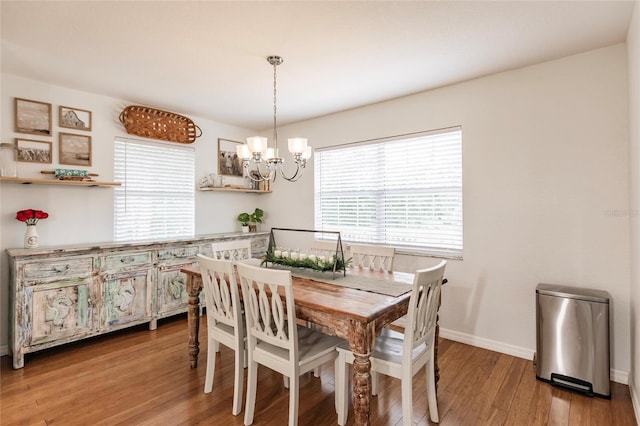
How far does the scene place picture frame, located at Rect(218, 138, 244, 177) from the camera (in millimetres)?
4734

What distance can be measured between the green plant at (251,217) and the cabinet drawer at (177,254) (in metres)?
1.06

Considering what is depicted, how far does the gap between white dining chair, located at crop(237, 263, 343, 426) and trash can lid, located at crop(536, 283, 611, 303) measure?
1.72 meters

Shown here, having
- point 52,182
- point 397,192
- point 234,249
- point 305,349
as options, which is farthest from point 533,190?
point 52,182

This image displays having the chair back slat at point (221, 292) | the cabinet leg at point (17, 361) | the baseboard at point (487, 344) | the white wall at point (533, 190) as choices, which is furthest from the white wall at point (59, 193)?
the baseboard at point (487, 344)

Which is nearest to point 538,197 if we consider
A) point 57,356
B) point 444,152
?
point 444,152

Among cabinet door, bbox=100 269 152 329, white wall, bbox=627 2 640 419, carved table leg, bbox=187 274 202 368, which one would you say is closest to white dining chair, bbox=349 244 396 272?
carved table leg, bbox=187 274 202 368

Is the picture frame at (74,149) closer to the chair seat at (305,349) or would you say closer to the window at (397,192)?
the window at (397,192)

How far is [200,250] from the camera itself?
3.99 m

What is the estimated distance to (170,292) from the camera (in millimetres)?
3705

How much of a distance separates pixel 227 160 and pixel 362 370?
3878 millimetres

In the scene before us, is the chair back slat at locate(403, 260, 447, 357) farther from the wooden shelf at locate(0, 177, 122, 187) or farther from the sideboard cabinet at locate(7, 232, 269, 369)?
the wooden shelf at locate(0, 177, 122, 187)

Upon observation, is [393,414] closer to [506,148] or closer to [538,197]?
[538,197]

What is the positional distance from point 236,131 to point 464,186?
3406 mm

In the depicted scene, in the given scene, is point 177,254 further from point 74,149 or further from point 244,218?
point 74,149
